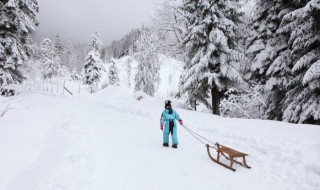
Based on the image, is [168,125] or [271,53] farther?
[271,53]

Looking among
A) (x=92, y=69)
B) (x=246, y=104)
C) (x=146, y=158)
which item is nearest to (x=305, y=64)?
(x=246, y=104)

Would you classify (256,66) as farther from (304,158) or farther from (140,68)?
(140,68)

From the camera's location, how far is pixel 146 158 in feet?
25.9

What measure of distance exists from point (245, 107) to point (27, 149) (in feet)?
37.3

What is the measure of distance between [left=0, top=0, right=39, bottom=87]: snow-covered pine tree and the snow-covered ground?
10.0 meters

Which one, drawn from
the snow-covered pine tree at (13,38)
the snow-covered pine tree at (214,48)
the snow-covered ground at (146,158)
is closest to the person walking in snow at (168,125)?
the snow-covered ground at (146,158)

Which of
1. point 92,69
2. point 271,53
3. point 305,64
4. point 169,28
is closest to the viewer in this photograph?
point 305,64

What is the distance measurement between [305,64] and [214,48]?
5097 mm

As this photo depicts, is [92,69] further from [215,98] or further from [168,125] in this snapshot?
[168,125]

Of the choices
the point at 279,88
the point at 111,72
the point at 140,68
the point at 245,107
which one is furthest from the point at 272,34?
the point at 111,72

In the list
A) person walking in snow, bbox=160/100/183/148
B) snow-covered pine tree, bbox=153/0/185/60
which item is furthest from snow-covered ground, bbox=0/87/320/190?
snow-covered pine tree, bbox=153/0/185/60

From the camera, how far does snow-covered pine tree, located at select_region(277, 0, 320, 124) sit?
34.3 ft

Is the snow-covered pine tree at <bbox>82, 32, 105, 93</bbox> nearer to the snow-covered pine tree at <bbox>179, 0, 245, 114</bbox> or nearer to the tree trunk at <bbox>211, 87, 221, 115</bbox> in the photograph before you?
the snow-covered pine tree at <bbox>179, 0, 245, 114</bbox>

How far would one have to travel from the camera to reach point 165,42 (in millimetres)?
19516
